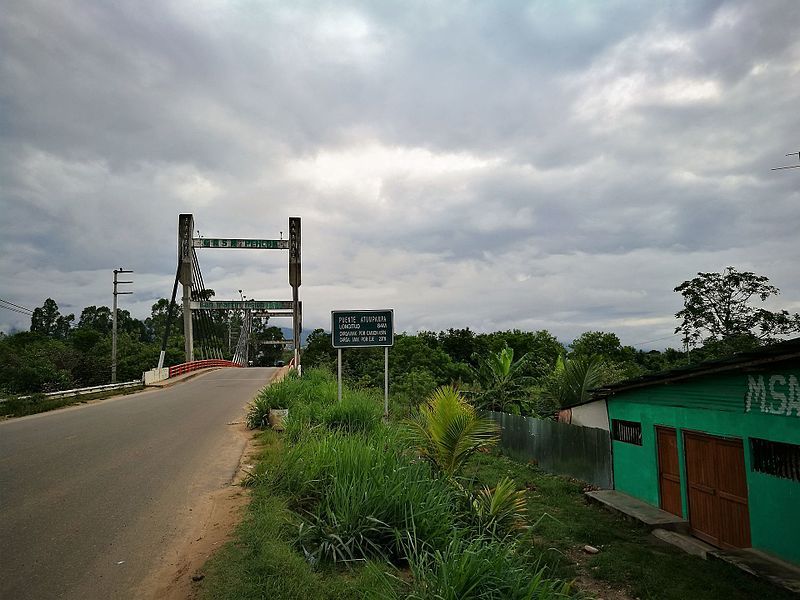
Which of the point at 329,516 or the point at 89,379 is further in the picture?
the point at 89,379

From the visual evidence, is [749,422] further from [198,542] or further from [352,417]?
[198,542]

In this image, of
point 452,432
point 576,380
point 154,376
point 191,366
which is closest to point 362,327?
point 576,380

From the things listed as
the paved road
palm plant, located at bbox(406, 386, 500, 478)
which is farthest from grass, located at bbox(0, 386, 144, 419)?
palm plant, located at bbox(406, 386, 500, 478)

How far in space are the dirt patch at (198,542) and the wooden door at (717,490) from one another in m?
7.79

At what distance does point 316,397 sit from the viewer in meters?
14.7

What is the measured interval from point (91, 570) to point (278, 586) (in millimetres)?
1850

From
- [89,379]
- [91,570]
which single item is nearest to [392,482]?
[91,570]

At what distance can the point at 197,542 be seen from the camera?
581 centimetres

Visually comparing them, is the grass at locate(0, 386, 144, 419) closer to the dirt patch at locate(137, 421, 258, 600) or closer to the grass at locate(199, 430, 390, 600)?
the dirt patch at locate(137, 421, 258, 600)

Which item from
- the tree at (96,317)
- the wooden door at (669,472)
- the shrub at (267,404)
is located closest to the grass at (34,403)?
the shrub at (267,404)

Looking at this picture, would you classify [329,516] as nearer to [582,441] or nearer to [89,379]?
[582,441]

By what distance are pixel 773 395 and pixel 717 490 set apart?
236 cm

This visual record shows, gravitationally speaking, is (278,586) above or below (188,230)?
below

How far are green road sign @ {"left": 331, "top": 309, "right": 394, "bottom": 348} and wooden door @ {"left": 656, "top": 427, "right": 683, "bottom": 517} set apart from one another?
703 cm
